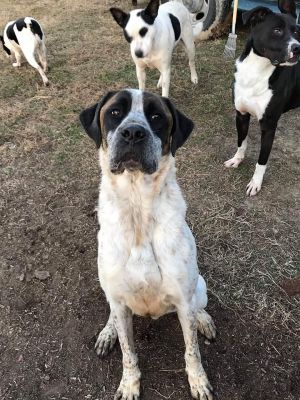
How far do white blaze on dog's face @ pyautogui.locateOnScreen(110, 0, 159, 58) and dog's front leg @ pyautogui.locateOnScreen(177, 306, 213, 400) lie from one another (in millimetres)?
3716

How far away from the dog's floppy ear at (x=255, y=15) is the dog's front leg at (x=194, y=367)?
2.57 m

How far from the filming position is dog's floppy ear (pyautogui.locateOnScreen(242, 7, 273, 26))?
3.73 m

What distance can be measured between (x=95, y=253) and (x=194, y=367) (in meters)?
1.42

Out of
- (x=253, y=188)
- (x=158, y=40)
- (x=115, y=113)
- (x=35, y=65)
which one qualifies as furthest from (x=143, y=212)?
(x=35, y=65)

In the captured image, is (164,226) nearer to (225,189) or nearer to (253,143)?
(225,189)

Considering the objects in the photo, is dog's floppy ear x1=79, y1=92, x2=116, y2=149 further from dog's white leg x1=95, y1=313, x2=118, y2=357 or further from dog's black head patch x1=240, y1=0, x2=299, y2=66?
dog's black head patch x1=240, y1=0, x2=299, y2=66

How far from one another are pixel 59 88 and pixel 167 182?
442 centimetres

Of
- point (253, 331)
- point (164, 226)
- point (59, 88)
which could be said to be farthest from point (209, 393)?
point (59, 88)

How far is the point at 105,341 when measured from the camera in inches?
119

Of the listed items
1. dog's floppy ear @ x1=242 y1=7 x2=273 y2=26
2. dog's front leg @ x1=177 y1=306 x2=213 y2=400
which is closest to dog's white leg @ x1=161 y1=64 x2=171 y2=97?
dog's floppy ear @ x1=242 y1=7 x2=273 y2=26

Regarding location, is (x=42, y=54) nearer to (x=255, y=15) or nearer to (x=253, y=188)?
(x=255, y=15)

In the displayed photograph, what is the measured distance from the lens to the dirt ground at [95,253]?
114 inches

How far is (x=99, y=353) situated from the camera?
3010mm

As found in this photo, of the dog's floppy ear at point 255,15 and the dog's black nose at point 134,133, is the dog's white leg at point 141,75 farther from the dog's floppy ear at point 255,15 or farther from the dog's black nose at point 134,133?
the dog's black nose at point 134,133
